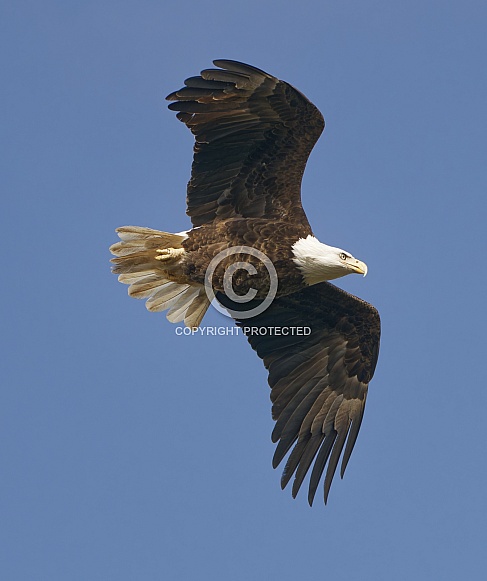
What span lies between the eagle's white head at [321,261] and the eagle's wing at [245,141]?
267 mm

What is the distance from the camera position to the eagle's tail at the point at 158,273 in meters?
9.95

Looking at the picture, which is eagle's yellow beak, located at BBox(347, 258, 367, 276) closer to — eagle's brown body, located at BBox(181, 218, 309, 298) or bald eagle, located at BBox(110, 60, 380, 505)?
bald eagle, located at BBox(110, 60, 380, 505)

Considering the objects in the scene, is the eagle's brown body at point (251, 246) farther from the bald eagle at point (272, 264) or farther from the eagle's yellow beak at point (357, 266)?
the eagle's yellow beak at point (357, 266)

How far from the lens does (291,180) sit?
957 cm

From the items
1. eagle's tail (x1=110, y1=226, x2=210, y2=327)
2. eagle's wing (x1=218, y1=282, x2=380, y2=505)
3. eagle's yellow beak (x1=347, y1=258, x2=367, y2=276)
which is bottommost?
eagle's wing (x1=218, y1=282, x2=380, y2=505)

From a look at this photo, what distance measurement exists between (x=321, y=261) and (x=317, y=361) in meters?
1.37

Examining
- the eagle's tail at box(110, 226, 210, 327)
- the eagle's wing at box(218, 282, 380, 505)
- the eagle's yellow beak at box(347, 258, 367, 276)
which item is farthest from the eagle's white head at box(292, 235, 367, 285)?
the eagle's tail at box(110, 226, 210, 327)

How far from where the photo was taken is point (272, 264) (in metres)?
9.45

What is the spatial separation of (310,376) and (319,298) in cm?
70

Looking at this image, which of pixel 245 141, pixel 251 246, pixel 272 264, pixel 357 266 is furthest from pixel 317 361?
pixel 245 141

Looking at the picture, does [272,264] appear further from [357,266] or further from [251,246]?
[357,266]

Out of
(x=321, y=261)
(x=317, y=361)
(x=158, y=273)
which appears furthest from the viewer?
(x=317, y=361)

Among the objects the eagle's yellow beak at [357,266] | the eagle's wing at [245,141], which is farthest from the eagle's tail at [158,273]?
the eagle's yellow beak at [357,266]

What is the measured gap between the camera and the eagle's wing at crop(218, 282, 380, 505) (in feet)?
33.3
